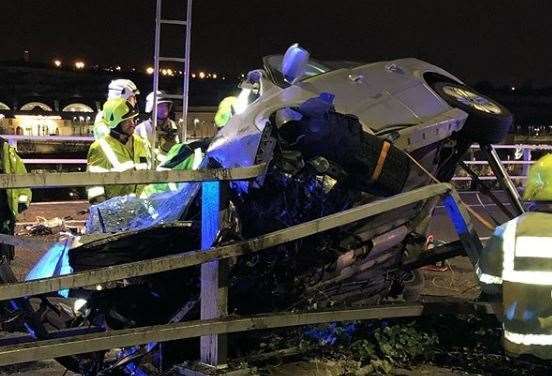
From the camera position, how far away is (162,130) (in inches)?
314

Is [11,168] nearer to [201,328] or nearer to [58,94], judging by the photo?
[201,328]

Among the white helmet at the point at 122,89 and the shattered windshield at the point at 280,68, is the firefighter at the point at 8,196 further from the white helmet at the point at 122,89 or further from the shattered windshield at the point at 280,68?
the shattered windshield at the point at 280,68

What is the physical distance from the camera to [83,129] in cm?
4188

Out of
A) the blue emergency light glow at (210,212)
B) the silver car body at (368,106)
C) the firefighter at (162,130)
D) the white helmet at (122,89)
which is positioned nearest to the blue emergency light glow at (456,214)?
the silver car body at (368,106)

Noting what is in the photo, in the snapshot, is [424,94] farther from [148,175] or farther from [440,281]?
[440,281]

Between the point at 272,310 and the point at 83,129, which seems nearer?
the point at 272,310

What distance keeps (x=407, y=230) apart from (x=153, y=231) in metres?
1.61

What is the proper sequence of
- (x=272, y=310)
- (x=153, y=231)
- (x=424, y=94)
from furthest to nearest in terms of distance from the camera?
(x=424, y=94), (x=272, y=310), (x=153, y=231)

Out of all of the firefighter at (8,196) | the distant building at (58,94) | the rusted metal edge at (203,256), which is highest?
the rusted metal edge at (203,256)

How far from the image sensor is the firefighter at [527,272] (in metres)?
3.10

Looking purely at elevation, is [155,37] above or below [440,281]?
above

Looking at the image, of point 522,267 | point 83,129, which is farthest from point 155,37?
point 83,129

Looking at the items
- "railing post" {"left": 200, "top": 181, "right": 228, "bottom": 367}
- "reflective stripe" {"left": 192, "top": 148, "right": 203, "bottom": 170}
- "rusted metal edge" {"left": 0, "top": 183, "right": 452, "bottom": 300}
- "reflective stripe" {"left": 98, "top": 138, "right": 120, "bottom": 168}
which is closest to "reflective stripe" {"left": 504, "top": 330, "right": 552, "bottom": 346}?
"rusted metal edge" {"left": 0, "top": 183, "right": 452, "bottom": 300}

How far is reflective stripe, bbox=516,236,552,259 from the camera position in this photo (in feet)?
10.1
